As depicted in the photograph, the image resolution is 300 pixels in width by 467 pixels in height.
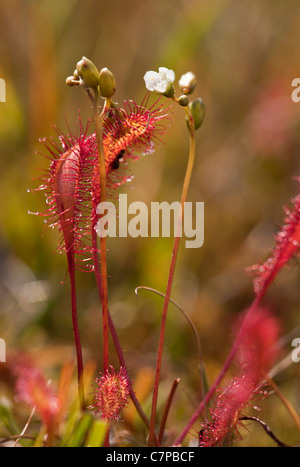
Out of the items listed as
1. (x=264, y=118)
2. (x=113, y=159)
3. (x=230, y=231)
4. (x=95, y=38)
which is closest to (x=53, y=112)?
(x=95, y=38)

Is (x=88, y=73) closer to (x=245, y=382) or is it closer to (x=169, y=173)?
(x=245, y=382)

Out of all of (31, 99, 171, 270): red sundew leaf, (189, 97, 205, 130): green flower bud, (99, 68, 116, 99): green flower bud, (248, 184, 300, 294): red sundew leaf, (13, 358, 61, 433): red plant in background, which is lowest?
(13, 358, 61, 433): red plant in background

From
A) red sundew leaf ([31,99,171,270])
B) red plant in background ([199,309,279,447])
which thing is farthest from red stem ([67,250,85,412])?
red plant in background ([199,309,279,447])

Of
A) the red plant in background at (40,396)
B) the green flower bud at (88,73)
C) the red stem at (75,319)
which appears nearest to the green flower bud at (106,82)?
the green flower bud at (88,73)

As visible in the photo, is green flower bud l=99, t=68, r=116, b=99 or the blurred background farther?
the blurred background

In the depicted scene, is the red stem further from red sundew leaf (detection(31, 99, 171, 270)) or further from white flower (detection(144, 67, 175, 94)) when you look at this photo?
white flower (detection(144, 67, 175, 94))

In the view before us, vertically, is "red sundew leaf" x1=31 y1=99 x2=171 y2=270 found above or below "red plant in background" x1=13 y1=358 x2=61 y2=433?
above
